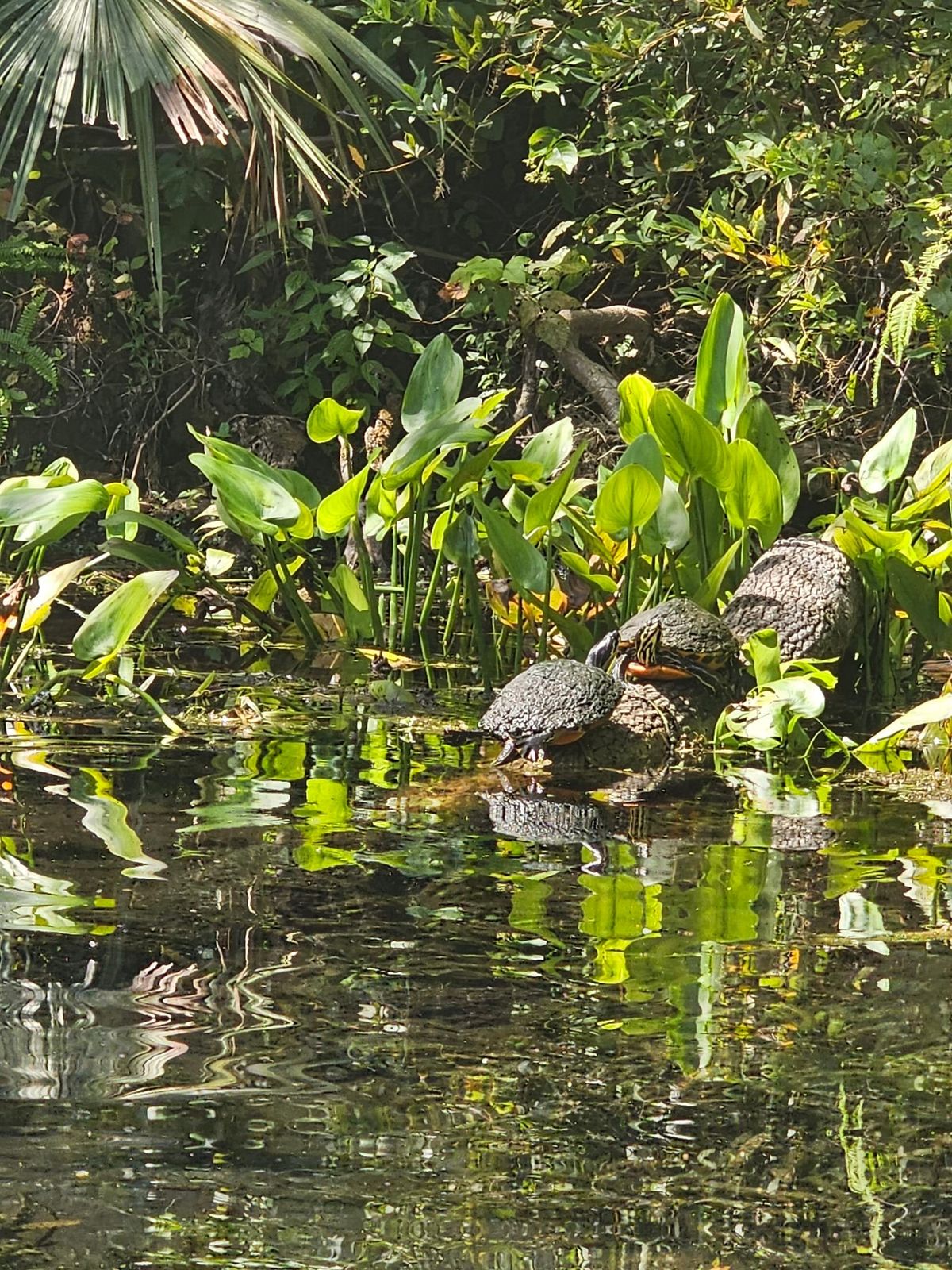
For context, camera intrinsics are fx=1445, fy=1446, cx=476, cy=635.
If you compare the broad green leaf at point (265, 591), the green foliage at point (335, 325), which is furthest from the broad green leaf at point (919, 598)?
the green foliage at point (335, 325)

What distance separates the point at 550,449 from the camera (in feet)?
12.3

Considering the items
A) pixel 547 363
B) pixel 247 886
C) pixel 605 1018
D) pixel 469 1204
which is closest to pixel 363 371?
pixel 547 363

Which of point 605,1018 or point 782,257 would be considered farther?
point 782,257

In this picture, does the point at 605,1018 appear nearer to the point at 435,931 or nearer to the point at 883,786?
the point at 435,931

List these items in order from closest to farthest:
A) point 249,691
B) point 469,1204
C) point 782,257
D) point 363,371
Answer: point 469,1204 → point 249,691 → point 782,257 → point 363,371

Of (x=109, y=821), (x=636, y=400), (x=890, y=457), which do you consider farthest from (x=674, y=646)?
(x=109, y=821)

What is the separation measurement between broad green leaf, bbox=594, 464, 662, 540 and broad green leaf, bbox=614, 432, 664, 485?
5cm

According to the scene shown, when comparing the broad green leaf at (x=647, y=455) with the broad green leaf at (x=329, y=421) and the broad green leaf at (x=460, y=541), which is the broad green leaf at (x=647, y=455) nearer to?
the broad green leaf at (x=460, y=541)

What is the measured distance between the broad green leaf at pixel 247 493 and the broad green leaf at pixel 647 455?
834 millimetres

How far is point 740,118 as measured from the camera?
5.12 meters

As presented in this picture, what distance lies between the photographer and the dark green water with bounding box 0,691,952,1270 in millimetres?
1115

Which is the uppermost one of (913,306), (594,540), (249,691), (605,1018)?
(913,306)

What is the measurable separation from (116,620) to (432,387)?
107cm

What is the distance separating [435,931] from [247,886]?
31cm
